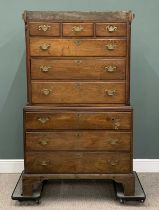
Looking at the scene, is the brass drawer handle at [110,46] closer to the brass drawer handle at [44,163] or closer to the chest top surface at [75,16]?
the chest top surface at [75,16]

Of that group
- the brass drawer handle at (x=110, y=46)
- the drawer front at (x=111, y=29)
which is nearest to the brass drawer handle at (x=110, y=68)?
the brass drawer handle at (x=110, y=46)

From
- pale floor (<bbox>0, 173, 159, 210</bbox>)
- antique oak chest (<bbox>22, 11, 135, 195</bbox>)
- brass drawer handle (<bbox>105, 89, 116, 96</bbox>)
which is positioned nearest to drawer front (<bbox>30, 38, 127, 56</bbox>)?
antique oak chest (<bbox>22, 11, 135, 195</bbox>)

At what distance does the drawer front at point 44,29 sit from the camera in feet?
8.99

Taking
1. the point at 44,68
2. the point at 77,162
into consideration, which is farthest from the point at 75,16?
the point at 77,162

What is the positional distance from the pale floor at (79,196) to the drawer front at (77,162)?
0.90ft

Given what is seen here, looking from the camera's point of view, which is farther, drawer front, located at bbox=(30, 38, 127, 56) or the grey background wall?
the grey background wall

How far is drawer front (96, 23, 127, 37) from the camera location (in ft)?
9.02

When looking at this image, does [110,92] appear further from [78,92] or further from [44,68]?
[44,68]

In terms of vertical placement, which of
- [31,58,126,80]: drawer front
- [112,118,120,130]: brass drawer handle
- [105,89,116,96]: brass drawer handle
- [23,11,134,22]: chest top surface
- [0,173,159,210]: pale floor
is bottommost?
[0,173,159,210]: pale floor

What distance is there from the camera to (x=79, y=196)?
3107mm

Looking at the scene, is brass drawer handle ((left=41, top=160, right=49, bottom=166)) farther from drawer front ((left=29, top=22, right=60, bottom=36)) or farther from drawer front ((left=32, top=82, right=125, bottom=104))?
drawer front ((left=29, top=22, right=60, bottom=36))

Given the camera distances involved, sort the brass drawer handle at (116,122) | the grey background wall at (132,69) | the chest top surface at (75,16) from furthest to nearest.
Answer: the grey background wall at (132,69), the brass drawer handle at (116,122), the chest top surface at (75,16)

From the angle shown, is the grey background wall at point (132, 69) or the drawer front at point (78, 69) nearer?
the drawer front at point (78, 69)

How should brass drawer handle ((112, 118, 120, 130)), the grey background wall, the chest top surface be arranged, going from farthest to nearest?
the grey background wall
brass drawer handle ((112, 118, 120, 130))
the chest top surface
